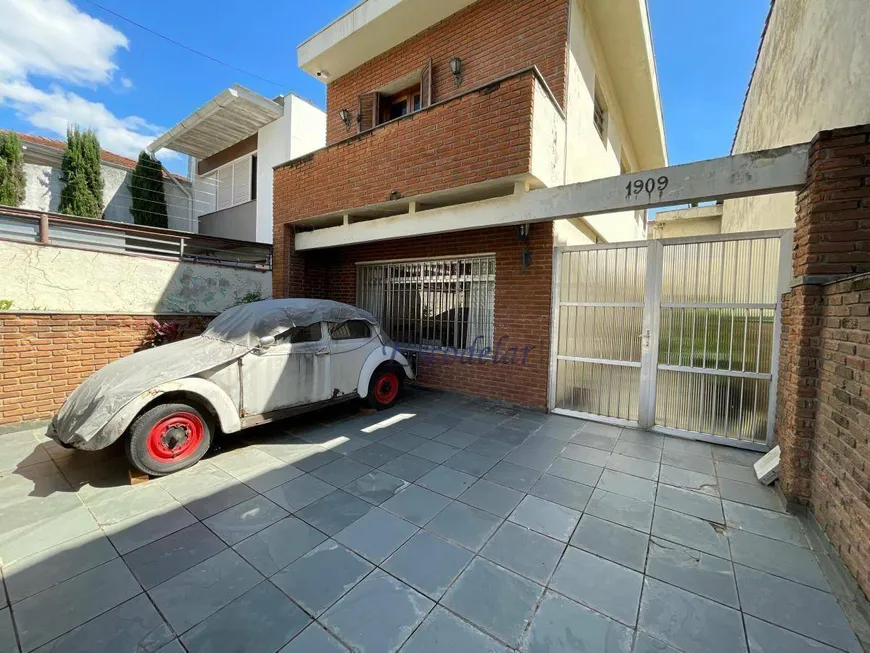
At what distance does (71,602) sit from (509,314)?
518 centimetres

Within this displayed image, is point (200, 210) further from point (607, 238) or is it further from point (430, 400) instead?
point (607, 238)

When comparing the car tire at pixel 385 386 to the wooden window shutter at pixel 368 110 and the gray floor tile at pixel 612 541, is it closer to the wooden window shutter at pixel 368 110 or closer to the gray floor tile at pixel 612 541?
the gray floor tile at pixel 612 541

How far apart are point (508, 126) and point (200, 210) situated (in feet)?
39.9

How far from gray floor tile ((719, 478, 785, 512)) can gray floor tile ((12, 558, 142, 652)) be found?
4.51 meters

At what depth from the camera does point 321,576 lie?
2.16 metres

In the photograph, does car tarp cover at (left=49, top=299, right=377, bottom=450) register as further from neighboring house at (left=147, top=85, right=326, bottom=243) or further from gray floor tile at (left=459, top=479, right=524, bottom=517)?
neighboring house at (left=147, top=85, right=326, bottom=243)

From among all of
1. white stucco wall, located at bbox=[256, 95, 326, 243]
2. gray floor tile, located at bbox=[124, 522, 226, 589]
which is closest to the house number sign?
gray floor tile, located at bbox=[124, 522, 226, 589]

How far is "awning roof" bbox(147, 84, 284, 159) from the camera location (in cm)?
899

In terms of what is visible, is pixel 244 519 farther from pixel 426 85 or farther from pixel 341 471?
pixel 426 85

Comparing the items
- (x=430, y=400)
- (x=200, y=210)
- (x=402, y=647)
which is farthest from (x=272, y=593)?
(x=200, y=210)

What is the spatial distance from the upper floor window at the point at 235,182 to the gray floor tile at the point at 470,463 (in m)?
10.2

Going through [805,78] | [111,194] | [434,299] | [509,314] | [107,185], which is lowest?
[509,314]

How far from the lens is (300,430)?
4.59 m

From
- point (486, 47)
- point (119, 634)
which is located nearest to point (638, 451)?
point (119, 634)
